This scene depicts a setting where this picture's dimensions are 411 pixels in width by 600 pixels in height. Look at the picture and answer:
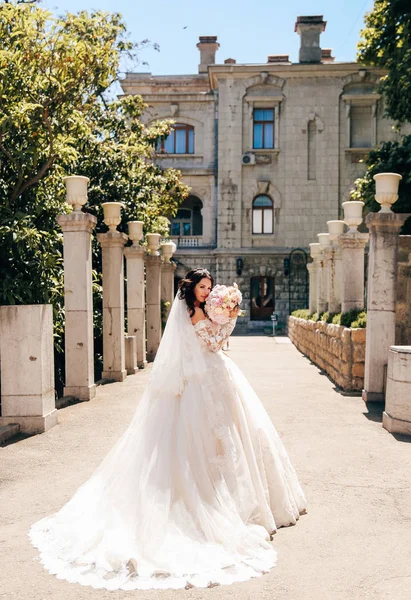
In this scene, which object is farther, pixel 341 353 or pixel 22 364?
pixel 341 353

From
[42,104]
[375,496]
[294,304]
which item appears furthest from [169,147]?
[375,496]

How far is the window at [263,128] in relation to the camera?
32938mm

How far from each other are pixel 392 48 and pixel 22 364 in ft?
55.2

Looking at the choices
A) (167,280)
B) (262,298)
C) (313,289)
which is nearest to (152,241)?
(167,280)

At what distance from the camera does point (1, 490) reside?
18.1 feet

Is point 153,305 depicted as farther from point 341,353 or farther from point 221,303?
point 221,303

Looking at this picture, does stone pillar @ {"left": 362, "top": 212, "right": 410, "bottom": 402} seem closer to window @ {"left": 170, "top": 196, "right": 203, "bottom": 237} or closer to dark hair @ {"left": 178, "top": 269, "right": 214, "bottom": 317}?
dark hair @ {"left": 178, "top": 269, "right": 214, "bottom": 317}

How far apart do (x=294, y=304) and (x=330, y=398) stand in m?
21.9

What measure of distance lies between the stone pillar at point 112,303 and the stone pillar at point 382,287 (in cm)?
508

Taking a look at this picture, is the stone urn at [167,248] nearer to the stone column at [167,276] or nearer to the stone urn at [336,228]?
the stone column at [167,276]

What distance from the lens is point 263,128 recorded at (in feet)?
108

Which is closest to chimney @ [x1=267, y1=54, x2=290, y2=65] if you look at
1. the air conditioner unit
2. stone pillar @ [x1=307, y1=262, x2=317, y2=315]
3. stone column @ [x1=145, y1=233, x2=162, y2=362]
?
the air conditioner unit

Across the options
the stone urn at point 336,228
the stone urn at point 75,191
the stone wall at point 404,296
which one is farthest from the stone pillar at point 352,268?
the stone urn at point 75,191

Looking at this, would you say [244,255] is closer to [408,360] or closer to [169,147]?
[169,147]
